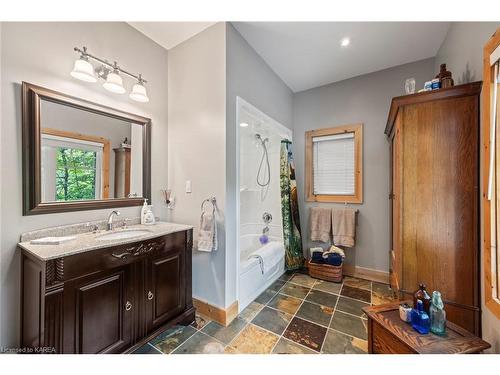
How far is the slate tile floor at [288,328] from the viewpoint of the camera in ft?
4.72

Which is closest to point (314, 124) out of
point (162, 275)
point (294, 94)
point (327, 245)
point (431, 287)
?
point (294, 94)

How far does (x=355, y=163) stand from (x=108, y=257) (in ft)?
9.10

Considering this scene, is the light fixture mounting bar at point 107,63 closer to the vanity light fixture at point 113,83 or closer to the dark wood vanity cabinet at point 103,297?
the vanity light fixture at point 113,83

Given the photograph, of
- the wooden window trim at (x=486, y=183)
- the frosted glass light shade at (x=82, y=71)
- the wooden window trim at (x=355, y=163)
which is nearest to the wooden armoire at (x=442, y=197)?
the wooden window trim at (x=486, y=183)

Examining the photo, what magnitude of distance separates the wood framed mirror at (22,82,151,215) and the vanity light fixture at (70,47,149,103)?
188mm

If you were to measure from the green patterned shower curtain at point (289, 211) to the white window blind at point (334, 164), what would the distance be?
0.38m

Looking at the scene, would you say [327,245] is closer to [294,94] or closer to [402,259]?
[402,259]

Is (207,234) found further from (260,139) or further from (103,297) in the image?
(260,139)

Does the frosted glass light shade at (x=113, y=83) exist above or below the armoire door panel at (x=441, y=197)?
above

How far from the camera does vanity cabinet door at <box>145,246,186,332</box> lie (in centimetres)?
142

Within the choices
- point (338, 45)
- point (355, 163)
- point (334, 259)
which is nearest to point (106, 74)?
point (338, 45)

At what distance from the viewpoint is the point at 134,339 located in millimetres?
1318
